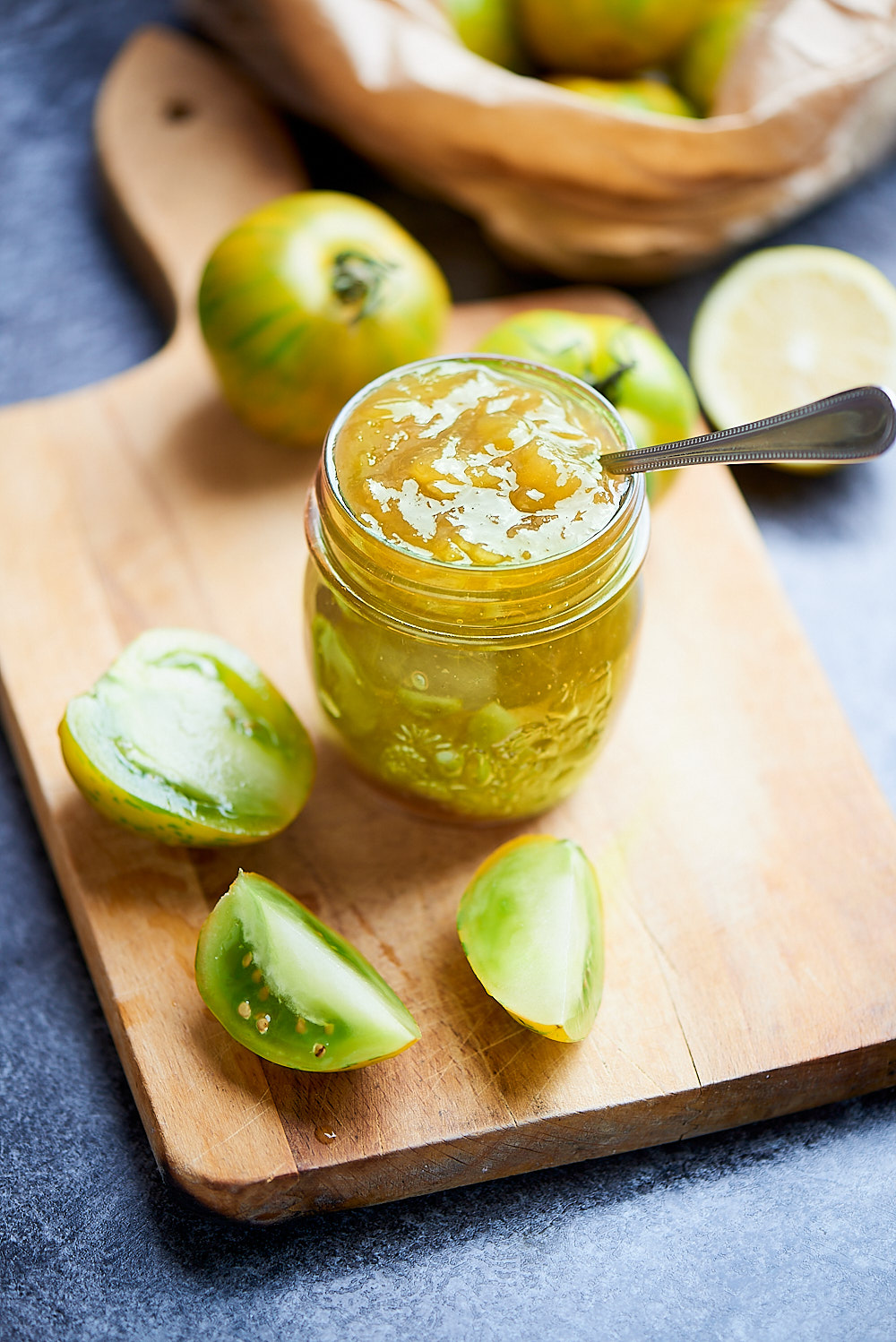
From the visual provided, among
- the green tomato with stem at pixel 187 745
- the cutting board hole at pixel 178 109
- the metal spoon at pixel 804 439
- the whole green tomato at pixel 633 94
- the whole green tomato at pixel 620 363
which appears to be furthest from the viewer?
the cutting board hole at pixel 178 109

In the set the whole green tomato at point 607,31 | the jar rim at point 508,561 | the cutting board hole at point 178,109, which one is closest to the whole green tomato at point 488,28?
the whole green tomato at point 607,31

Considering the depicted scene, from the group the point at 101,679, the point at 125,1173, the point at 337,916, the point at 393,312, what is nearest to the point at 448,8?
the point at 393,312

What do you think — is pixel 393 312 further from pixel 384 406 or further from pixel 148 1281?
pixel 148 1281

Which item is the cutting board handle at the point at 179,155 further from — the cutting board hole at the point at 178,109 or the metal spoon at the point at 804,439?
the metal spoon at the point at 804,439

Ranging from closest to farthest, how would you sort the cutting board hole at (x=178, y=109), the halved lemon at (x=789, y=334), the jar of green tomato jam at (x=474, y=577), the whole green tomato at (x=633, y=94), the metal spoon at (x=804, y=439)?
1. the metal spoon at (x=804, y=439)
2. the jar of green tomato jam at (x=474, y=577)
3. the halved lemon at (x=789, y=334)
4. the whole green tomato at (x=633, y=94)
5. the cutting board hole at (x=178, y=109)

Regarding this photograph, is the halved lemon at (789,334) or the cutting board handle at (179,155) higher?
the cutting board handle at (179,155)
